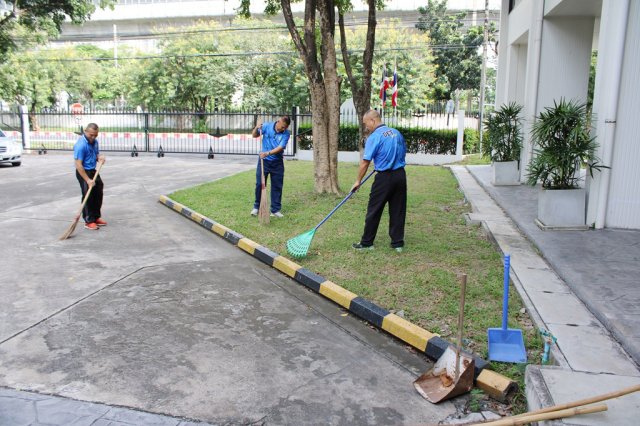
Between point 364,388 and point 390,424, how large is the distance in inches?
19.3

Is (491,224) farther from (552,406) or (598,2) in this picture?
(552,406)

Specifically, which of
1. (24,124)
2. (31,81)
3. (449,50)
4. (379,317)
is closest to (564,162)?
(379,317)

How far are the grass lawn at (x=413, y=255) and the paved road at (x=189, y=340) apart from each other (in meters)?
0.52

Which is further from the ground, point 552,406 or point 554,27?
point 554,27

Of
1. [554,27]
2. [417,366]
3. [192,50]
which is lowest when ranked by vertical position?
[417,366]

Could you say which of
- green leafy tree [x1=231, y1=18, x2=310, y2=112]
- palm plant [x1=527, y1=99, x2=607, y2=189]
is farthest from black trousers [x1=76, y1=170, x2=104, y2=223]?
green leafy tree [x1=231, y1=18, x2=310, y2=112]

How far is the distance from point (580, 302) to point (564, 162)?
3.40m

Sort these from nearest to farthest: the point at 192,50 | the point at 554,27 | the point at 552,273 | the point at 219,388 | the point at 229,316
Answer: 1. the point at 219,388
2. the point at 229,316
3. the point at 552,273
4. the point at 554,27
5. the point at 192,50

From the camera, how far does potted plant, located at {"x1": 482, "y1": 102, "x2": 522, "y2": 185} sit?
41.2 feet

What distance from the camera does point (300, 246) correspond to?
711 cm

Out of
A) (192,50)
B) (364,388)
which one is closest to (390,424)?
(364,388)

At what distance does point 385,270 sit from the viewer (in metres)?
6.48

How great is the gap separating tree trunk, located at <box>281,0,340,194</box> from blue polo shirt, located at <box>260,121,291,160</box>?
1611 millimetres

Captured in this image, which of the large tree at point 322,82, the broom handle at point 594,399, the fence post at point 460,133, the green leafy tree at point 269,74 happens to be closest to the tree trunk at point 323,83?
the large tree at point 322,82
